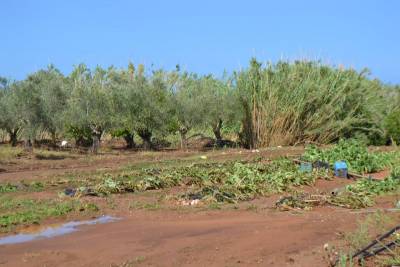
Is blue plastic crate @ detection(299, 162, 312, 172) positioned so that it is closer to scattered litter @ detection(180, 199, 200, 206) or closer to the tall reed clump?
scattered litter @ detection(180, 199, 200, 206)

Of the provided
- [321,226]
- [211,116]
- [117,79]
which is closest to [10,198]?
[321,226]

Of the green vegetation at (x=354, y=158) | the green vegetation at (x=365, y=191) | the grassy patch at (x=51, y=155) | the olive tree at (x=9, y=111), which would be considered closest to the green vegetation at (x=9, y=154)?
the grassy patch at (x=51, y=155)

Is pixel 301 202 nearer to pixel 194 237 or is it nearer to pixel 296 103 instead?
pixel 194 237

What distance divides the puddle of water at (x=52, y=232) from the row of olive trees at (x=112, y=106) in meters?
15.2

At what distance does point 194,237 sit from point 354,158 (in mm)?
9889

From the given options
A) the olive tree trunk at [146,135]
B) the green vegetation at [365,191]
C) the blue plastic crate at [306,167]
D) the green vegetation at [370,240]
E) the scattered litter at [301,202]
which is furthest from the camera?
the olive tree trunk at [146,135]

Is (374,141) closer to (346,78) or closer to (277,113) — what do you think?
(346,78)

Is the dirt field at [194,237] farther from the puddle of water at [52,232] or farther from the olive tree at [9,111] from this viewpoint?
the olive tree at [9,111]

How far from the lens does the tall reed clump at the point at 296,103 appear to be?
1022 inches

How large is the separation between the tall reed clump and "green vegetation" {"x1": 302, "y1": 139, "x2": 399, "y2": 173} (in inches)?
309

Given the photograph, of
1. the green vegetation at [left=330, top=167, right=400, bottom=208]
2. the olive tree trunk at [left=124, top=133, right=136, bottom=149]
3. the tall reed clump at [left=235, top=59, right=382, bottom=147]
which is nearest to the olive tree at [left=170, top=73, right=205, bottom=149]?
the tall reed clump at [left=235, top=59, right=382, bottom=147]

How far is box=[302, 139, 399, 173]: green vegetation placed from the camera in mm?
16961

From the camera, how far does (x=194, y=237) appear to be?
8352 millimetres

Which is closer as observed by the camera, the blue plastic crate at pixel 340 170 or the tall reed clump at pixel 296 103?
the blue plastic crate at pixel 340 170
